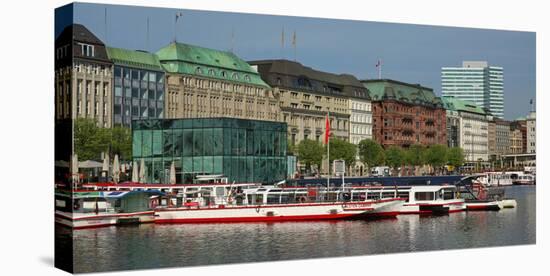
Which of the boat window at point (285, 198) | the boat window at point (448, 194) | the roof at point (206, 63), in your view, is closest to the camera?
the roof at point (206, 63)

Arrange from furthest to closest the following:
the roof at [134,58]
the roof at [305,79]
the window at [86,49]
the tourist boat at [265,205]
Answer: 1. the tourist boat at [265,205]
2. the roof at [305,79]
3. the roof at [134,58]
4. the window at [86,49]

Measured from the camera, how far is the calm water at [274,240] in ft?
91.1

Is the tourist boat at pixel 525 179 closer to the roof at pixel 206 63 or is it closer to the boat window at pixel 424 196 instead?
the boat window at pixel 424 196

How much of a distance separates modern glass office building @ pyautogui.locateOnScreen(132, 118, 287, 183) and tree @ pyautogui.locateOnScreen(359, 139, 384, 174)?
20.3 feet

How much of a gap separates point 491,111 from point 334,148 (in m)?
5.99

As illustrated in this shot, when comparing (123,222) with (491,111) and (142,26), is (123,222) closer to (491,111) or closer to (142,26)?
(142,26)

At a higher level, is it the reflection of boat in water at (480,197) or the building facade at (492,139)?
the building facade at (492,139)

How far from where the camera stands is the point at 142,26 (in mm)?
29656

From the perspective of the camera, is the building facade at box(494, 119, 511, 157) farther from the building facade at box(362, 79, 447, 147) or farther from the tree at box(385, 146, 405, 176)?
the tree at box(385, 146, 405, 176)

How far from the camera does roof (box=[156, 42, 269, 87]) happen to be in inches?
1284

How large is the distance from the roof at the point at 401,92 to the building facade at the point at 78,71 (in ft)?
34.0

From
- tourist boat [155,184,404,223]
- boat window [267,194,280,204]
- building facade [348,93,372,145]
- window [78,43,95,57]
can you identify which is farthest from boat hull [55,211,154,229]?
building facade [348,93,372,145]

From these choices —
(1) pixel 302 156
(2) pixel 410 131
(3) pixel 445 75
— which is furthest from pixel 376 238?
(2) pixel 410 131

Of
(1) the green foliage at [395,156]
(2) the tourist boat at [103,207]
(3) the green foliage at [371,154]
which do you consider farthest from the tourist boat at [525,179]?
(2) the tourist boat at [103,207]
